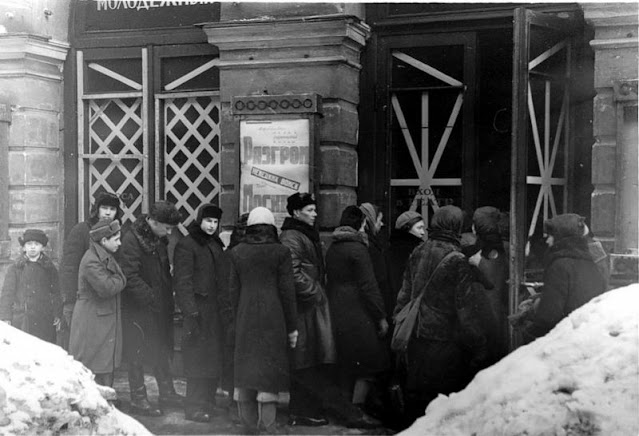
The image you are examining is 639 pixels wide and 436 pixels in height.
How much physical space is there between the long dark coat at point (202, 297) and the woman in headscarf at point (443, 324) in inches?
56.7

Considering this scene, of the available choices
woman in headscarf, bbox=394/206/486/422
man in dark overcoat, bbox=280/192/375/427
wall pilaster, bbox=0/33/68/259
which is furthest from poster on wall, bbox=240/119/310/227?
wall pilaster, bbox=0/33/68/259

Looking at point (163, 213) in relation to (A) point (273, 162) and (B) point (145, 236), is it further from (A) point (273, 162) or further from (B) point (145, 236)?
(A) point (273, 162)

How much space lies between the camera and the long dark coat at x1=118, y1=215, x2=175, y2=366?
255 inches

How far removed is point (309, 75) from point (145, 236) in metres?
1.84

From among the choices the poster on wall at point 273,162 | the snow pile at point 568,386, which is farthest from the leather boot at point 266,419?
the poster on wall at point 273,162

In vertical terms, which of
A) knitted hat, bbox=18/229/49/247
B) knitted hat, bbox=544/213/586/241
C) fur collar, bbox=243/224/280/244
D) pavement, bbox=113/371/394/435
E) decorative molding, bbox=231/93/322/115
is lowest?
pavement, bbox=113/371/394/435

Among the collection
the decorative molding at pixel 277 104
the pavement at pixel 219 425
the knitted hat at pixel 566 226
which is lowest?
the pavement at pixel 219 425

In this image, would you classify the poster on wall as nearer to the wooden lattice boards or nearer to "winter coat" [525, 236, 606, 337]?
the wooden lattice boards

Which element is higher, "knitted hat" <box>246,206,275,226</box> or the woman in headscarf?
"knitted hat" <box>246,206,275,226</box>

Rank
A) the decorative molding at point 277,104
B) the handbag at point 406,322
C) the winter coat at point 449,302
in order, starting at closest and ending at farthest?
1. the winter coat at point 449,302
2. the handbag at point 406,322
3. the decorative molding at point 277,104

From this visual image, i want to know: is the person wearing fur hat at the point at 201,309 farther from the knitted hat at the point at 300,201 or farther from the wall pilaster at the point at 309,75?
the wall pilaster at the point at 309,75

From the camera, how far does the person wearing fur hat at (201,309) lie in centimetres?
640

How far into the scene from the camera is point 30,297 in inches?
258

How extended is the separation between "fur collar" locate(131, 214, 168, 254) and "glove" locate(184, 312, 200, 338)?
589mm
